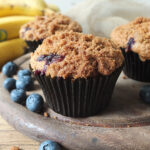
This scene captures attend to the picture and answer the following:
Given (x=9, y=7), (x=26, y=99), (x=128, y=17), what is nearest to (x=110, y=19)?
(x=128, y=17)

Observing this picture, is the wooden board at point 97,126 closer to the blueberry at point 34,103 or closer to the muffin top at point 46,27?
the blueberry at point 34,103

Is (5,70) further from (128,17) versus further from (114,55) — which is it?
(128,17)

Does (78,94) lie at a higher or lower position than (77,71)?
lower

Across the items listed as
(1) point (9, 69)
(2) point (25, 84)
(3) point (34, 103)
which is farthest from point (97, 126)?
(1) point (9, 69)

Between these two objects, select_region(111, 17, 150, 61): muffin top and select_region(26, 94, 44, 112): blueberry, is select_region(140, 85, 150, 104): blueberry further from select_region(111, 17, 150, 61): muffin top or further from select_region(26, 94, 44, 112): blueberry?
select_region(26, 94, 44, 112): blueberry

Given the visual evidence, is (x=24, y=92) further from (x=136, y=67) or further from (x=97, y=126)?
(x=136, y=67)

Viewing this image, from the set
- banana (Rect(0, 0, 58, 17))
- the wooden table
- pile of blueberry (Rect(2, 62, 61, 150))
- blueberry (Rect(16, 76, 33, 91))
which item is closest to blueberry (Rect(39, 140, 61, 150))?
pile of blueberry (Rect(2, 62, 61, 150))

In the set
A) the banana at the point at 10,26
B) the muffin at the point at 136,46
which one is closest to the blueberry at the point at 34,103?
the muffin at the point at 136,46
